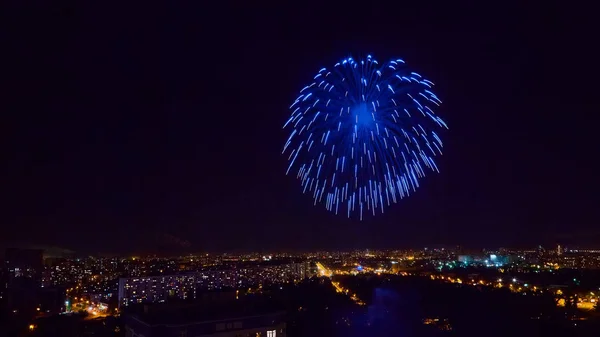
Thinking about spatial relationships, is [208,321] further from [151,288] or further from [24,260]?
[24,260]

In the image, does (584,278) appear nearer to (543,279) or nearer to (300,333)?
(543,279)

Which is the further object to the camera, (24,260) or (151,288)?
(24,260)

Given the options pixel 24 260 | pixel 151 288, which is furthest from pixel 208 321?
pixel 24 260

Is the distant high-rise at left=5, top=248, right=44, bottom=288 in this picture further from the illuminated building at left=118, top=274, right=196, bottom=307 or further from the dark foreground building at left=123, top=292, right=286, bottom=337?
the dark foreground building at left=123, top=292, right=286, bottom=337

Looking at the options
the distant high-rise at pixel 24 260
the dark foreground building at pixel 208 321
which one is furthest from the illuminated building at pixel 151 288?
the dark foreground building at pixel 208 321

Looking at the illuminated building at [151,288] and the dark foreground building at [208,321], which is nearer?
the dark foreground building at [208,321]

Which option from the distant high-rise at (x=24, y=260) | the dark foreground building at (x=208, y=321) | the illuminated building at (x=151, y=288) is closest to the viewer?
the dark foreground building at (x=208, y=321)

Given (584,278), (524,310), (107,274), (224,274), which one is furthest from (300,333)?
(107,274)

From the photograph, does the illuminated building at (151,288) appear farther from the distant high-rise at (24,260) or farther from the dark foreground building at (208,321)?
the dark foreground building at (208,321)
